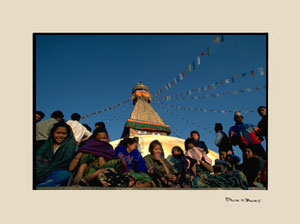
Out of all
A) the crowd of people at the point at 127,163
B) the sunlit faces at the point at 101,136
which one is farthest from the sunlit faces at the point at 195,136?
the sunlit faces at the point at 101,136

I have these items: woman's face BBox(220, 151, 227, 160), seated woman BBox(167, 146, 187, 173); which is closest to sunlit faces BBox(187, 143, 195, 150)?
seated woman BBox(167, 146, 187, 173)

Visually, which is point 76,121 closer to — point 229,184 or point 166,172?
point 166,172

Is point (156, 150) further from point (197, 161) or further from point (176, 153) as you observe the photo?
point (197, 161)

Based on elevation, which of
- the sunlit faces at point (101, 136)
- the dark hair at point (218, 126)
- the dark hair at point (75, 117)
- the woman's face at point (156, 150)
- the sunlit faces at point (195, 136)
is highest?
the dark hair at point (75, 117)

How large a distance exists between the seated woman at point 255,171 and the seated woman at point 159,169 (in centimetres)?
178

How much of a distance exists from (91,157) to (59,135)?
33.9 inches

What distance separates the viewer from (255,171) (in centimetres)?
462

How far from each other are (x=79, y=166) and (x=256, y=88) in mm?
5484

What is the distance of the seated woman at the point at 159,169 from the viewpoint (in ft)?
14.1

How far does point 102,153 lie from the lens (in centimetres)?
431

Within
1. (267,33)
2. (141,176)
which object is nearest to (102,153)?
(141,176)

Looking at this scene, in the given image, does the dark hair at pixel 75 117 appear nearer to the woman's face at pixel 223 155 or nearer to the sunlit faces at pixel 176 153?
the sunlit faces at pixel 176 153

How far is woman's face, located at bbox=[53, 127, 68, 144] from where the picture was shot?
433 cm

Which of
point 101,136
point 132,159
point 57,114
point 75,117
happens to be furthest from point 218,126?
point 57,114
